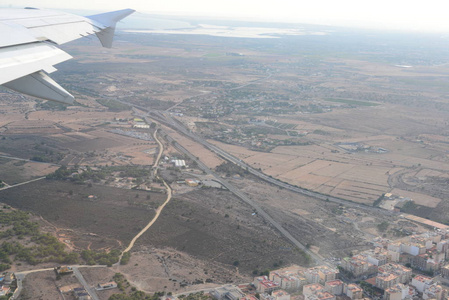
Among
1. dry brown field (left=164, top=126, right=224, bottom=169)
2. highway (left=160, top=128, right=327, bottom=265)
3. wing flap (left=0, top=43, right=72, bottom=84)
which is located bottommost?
highway (left=160, top=128, right=327, bottom=265)

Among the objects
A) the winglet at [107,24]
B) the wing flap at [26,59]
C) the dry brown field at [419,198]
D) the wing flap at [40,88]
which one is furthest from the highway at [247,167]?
the wing flap at [40,88]

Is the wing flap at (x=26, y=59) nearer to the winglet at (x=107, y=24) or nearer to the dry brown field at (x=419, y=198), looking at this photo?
the winglet at (x=107, y=24)

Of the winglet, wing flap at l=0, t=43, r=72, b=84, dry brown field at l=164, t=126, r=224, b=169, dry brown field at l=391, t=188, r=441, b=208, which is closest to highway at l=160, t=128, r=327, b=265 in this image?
dry brown field at l=164, t=126, r=224, b=169

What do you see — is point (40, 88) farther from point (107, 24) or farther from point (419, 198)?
point (419, 198)

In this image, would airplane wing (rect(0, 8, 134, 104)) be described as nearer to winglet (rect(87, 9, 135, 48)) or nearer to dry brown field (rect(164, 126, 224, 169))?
winglet (rect(87, 9, 135, 48))

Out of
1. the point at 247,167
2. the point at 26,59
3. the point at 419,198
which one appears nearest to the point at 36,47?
the point at 26,59
